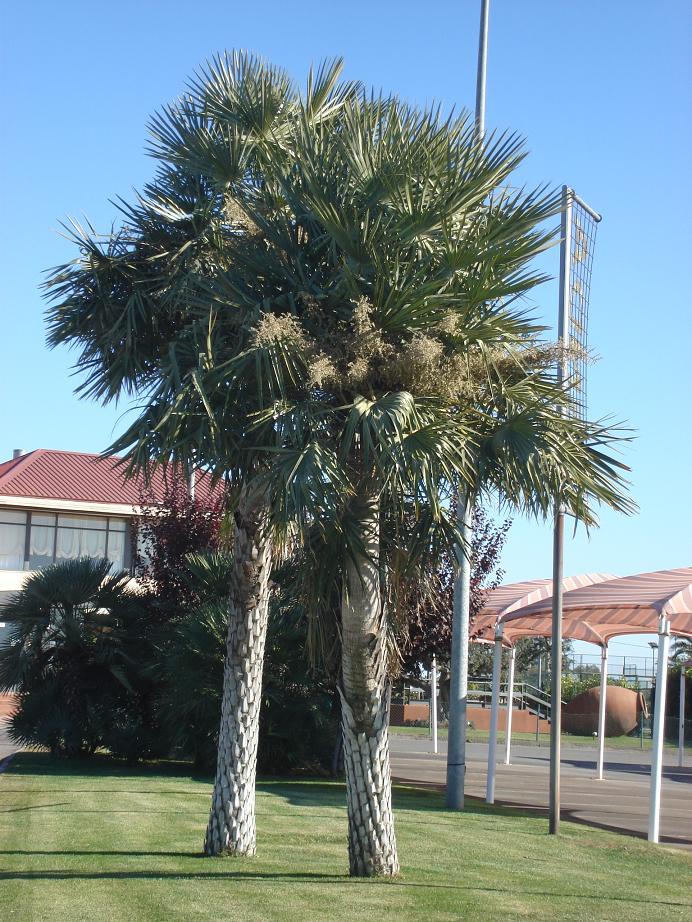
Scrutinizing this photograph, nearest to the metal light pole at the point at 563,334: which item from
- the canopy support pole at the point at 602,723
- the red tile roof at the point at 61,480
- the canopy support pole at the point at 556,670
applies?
the canopy support pole at the point at 556,670

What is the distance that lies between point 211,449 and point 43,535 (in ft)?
104

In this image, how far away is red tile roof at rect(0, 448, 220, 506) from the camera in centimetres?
3894

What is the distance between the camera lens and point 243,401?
938 cm

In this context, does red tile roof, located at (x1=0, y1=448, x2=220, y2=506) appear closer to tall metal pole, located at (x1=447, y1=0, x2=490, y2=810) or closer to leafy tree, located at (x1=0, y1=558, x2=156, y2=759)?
leafy tree, located at (x1=0, y1=558, x2=156, y2=759)

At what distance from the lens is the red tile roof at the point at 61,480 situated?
38938mm

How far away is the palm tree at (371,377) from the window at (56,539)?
30.6 m

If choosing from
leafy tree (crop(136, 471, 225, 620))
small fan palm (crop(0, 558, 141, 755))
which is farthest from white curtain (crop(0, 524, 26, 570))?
small fan palm (crop(0, 558, 141, 755))

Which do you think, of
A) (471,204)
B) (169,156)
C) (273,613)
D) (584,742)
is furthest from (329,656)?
(584,742)

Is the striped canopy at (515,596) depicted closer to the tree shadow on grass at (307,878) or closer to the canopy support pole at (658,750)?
the canopy support pole at (658,750)

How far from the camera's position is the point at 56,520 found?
39.4 meters

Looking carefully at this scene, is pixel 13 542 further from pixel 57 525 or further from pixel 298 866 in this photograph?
pixel 298 866

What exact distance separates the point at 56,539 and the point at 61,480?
241cm

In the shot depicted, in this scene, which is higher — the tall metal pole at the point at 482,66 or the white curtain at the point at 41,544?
the tall metal pole at the point at 482,66

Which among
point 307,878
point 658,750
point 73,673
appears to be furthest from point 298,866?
point 73,673
